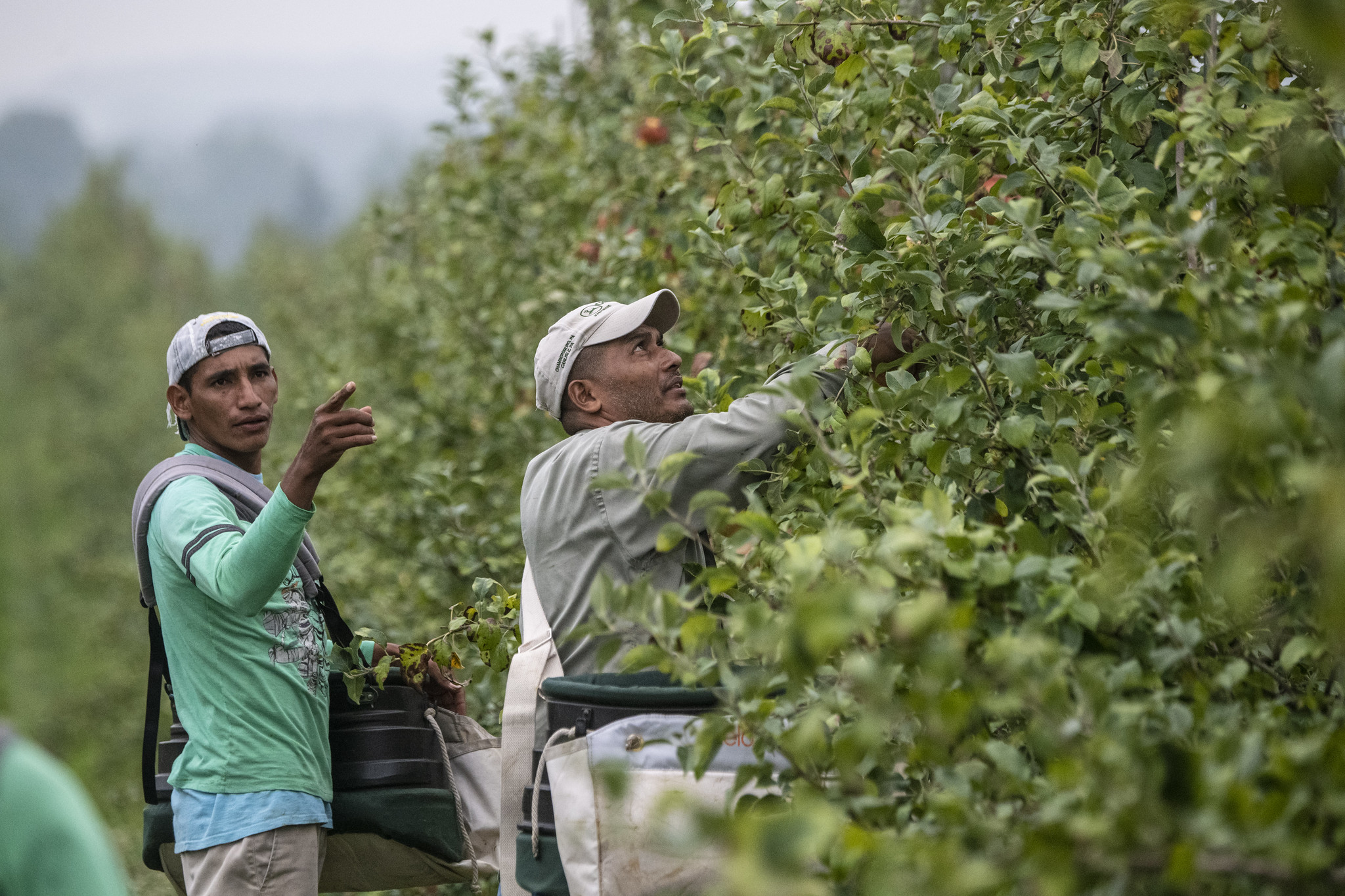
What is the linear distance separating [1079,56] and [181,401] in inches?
80.4

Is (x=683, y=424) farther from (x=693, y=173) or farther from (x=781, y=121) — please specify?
(x=693, y=173)

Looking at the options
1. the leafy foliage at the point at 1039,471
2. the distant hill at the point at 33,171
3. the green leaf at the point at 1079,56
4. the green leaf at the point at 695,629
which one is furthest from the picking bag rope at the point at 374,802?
the distant hill at the point at 33,171

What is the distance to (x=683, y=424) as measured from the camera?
2.33m

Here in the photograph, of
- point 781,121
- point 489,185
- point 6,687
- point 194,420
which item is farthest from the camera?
point 6,687

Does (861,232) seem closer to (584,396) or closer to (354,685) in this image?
(584,396)

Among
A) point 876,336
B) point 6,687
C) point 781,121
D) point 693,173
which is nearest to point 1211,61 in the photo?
point 876,336

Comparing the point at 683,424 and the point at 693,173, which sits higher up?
the point at 693,173

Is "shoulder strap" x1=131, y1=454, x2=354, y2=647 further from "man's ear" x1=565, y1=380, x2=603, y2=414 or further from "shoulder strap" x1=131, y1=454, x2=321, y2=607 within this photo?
"man's ear" x1=565, y1=380, x2=603, y2=414

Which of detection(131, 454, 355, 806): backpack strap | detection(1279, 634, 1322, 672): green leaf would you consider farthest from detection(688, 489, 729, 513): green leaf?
detection(131, 454, 355, 806): backpack strap

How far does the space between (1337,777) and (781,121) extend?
272 centimetres

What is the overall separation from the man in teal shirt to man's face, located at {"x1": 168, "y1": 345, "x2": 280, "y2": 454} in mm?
225

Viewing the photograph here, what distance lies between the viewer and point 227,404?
296 centimetres

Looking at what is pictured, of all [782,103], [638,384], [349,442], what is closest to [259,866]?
[349,442]

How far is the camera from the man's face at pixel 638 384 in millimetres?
2748
